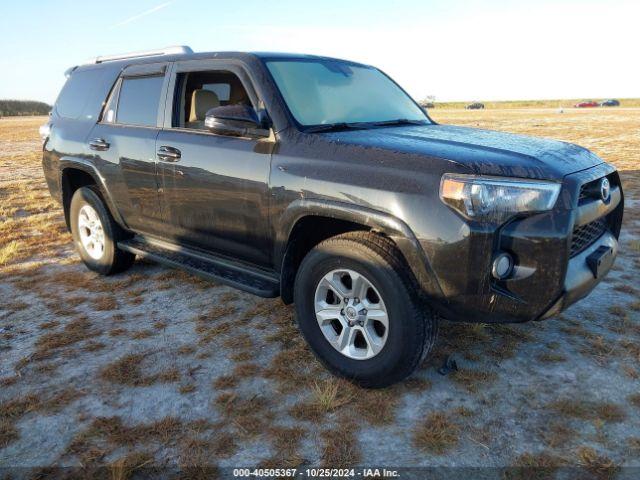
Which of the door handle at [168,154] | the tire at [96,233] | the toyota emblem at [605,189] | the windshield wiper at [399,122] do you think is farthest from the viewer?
the tire at [96,233]

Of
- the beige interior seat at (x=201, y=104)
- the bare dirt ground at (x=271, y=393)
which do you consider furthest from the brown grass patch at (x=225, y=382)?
the beige interior seat at (x=201, y=104)

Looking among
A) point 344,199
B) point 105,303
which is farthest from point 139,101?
point 344,199

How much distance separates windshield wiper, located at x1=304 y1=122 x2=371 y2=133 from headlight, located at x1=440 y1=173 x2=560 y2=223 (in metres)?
1.06

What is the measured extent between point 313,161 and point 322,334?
3.41 feet

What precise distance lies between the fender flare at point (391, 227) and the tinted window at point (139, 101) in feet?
6.18

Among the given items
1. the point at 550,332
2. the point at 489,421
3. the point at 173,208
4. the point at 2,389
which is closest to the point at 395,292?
the point at 489,421

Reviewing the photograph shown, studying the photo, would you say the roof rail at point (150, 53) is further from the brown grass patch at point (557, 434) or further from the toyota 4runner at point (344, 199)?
the brown grass patch at point (557, 434)

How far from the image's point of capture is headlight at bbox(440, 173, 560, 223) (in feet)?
7.94

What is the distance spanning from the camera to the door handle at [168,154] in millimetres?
3729

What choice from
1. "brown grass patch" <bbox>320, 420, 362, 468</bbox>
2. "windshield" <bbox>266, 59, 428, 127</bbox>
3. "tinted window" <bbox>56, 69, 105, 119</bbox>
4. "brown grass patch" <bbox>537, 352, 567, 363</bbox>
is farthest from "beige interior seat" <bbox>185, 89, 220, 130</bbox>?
"brown grass patch" <bbox>537, 352, 567, 363</bbox>

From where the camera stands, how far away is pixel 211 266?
372 cm

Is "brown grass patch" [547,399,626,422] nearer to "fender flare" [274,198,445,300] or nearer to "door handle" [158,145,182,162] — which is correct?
"fender flare" [274,198,445,300]

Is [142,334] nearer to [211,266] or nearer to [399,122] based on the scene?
[211,266]

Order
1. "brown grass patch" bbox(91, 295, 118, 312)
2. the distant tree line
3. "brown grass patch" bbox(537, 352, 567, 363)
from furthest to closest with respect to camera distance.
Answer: the distant tree line, "brown grass patch" bbox(91, 295, 118, 312), "brown grass patch" bbox(537, 352, 567, 363)
